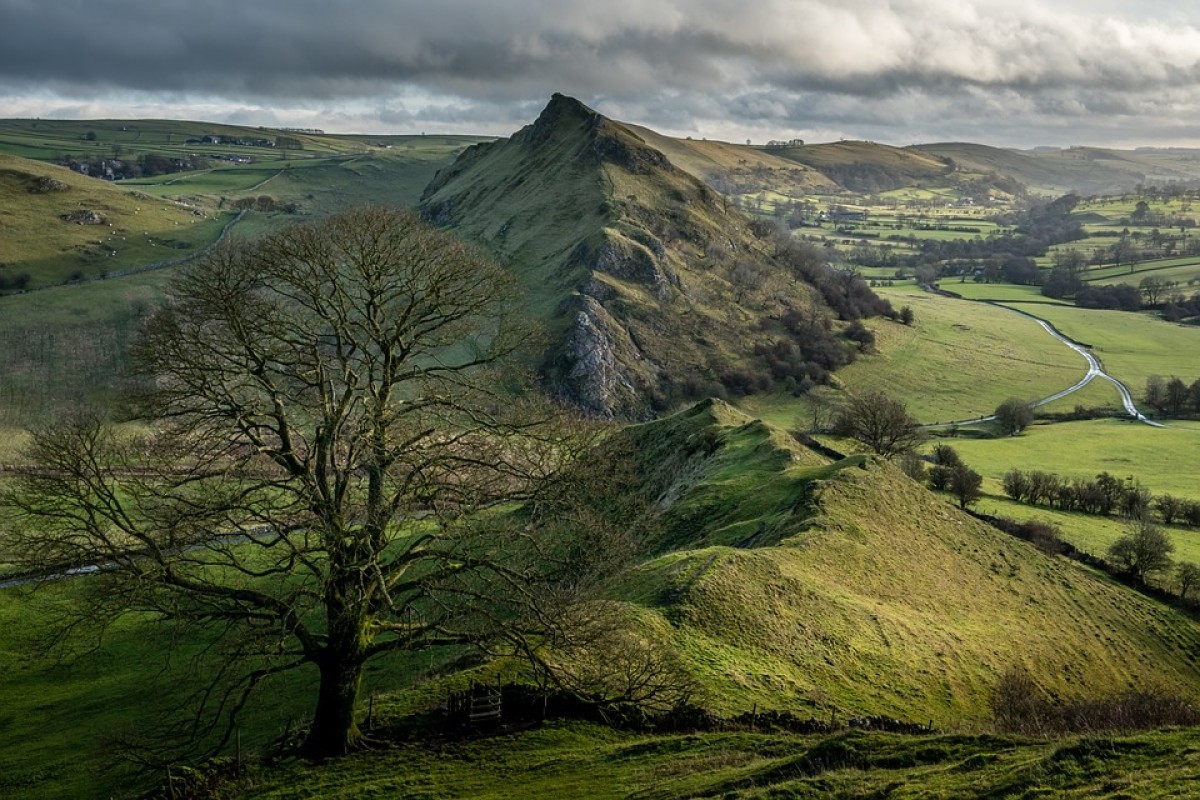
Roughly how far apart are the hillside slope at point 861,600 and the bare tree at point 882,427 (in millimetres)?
29811

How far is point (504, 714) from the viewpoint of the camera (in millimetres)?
27562

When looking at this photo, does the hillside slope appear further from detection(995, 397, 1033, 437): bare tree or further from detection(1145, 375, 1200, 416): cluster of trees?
detection(1145, 375, 1200, 416): cluster of trees

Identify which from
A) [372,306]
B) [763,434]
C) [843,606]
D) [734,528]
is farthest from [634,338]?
[372,306]

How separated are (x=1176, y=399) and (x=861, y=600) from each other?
12560 cm

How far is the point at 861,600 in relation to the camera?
3956 centimetres

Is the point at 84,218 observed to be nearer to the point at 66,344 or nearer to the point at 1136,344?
the point at 66,344

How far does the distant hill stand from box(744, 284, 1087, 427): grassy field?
689 centimetres

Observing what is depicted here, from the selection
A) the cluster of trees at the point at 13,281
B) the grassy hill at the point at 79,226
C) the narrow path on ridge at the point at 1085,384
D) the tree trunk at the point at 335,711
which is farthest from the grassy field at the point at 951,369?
the cluster of trees at the point at 13,281

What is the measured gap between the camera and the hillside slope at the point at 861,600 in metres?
33.1

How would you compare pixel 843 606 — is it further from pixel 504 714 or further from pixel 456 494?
pixel 456 494

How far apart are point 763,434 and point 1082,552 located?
30.1m

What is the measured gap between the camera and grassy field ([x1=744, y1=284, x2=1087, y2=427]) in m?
131

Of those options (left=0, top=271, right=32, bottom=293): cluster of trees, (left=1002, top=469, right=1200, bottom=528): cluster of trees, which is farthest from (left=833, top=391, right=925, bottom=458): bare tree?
(left=0, top=271, right=32, bottom=293): cluster of trees

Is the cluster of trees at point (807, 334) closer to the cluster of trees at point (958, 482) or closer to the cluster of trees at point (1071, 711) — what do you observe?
the cluster of trees at point (958, 482)
